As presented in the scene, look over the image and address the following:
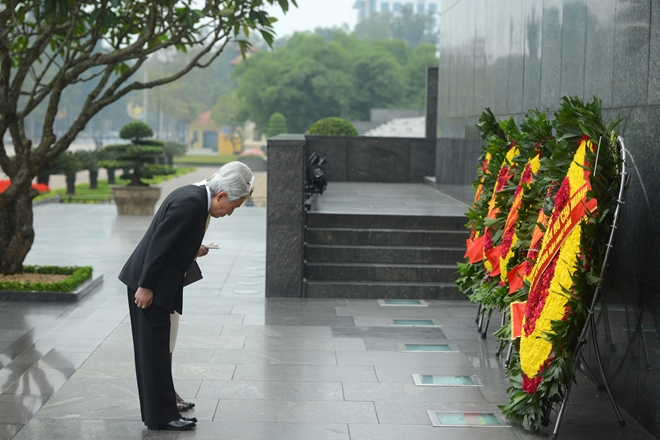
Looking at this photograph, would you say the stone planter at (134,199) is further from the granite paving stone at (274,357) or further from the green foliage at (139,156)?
the granite paving stone at (274,357)

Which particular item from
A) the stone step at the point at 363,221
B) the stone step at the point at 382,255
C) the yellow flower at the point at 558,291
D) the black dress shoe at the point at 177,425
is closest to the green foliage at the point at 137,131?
the stone step at the point at 363,221

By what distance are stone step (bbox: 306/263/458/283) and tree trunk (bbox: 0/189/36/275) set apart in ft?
10.6

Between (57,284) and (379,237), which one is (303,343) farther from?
(57,284)

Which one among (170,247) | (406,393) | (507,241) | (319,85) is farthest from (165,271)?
(319,85)

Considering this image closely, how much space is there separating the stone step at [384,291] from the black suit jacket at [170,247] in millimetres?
4606

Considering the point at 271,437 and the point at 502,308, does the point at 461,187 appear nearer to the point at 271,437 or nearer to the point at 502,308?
the point at 502,308

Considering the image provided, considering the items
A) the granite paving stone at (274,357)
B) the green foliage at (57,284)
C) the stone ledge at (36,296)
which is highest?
the green foliage at (57,284)

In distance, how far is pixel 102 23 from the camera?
895cm

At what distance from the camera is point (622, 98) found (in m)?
6.13

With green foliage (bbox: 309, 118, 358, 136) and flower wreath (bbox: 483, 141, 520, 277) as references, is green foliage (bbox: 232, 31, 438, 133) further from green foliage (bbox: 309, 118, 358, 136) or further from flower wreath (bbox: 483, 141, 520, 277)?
flower wreath (bbox: 483, 141, 520, 277)

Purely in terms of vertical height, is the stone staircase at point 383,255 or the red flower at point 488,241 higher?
the red flower at point 488,241

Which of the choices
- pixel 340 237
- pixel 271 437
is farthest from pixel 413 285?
pixel 271 437

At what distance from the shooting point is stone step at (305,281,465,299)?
959 cm

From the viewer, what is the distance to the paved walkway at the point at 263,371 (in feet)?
17.4
